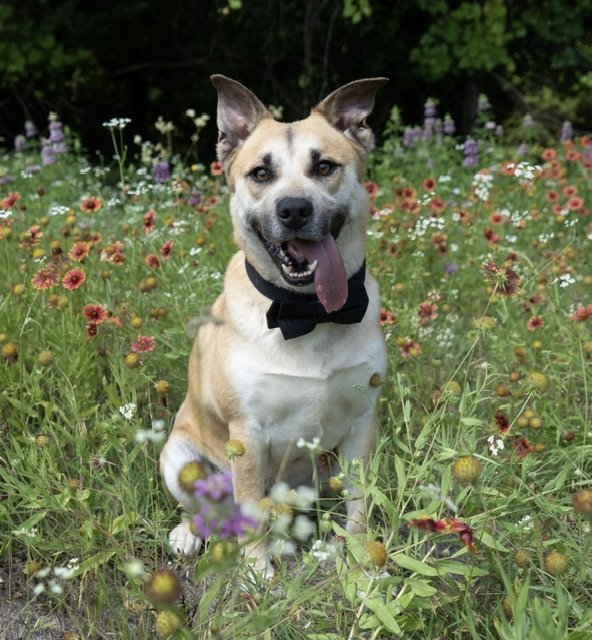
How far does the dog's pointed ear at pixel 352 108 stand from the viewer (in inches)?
118

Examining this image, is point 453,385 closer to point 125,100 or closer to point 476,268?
point 476,268

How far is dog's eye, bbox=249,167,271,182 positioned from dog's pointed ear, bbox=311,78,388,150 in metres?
0.37

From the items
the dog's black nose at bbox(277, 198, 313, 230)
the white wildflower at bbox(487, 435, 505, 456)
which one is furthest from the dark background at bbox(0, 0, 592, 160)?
the white wildflower at bbox(487, 435, 505, 456)

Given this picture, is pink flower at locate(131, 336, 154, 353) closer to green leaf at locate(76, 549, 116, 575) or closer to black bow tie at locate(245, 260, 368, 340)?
black bow tie at locate(245, 260, 368, 340)

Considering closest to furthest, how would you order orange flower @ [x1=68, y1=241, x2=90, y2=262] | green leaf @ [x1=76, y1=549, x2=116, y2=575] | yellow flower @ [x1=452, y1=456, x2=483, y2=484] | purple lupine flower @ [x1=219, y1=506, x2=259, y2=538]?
purple lupine flower @ [x1=219, y1=506, x2=259, y2=538] → yellow flower @ [x1=452, y1=456, x2=483, y2=484] → green leaf @ [x1=76, y1=549, x2=116, y2=575] → orange flower @ [x1=68, y1=241, x2=90, y2=262]

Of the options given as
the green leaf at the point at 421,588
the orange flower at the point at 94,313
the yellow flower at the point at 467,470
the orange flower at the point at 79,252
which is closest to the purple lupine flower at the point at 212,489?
the yellow flower at the point at 467,470

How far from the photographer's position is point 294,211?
2637 mm

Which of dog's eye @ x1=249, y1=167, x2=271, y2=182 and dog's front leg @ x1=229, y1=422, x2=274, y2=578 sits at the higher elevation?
dog's eye @ x1=249, y1=167, x2=271, y2=182

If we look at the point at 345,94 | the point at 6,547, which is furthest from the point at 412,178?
the point at 6,547

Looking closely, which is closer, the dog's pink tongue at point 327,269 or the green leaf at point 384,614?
the green leaf at point 384,614

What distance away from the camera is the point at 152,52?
12.1 metres

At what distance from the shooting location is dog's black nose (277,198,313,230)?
8.64 ft

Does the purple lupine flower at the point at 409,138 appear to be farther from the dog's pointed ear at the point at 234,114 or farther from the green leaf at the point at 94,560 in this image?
the green leaf at the point at 94,560

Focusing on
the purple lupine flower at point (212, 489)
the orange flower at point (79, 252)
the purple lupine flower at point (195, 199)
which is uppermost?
the purple lupine flower at point (212, 489)
